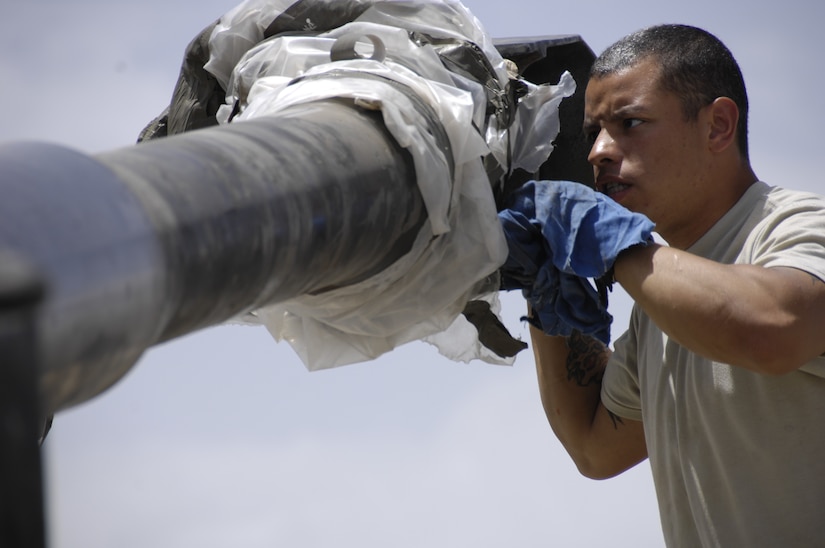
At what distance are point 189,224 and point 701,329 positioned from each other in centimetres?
167

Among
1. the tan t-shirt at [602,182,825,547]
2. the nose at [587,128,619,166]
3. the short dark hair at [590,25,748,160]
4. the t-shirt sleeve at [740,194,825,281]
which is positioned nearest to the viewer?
the t-shirt sleeve at [740,194,825,281]

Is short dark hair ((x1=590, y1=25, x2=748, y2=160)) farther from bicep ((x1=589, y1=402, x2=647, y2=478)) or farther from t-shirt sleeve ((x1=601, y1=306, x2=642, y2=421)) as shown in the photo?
bicep ((x1=589, y1=402, x2=647, y2=478))

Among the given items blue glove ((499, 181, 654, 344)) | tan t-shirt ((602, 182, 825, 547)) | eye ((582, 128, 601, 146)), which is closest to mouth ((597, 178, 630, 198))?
eye ((582, 128, 601, 146))

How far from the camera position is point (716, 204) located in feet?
12.0

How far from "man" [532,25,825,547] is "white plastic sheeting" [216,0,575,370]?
0.42 metres

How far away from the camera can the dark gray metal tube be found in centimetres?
127

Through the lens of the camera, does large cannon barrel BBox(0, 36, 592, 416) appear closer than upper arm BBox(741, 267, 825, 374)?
Yes

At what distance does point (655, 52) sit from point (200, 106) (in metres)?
1.58

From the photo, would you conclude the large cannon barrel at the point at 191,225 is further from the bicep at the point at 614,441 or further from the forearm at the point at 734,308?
the bicep at the point at 614,441

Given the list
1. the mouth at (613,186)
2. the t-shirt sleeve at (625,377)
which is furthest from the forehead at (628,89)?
the t-shirt sleeve at (625,377)

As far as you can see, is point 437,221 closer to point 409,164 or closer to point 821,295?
point 409,164

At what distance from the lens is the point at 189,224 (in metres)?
1.55

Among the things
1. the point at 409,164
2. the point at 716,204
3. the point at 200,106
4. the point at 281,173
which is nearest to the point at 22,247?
the point at 281,173

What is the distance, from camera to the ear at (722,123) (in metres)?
3.72
